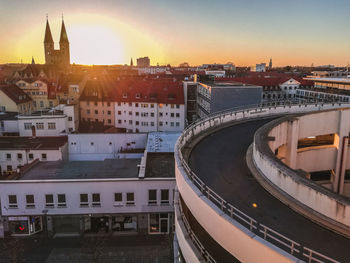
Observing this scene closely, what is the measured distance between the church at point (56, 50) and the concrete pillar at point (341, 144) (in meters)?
123

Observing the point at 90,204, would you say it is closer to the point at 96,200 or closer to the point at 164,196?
the point at 96,200

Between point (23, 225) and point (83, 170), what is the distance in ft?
21.6

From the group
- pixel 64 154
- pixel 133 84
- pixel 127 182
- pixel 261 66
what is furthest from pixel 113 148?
pixel 261 66

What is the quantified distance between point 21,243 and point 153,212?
35.2 feet

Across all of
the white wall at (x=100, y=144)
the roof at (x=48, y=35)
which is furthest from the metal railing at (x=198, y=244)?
the roof at (x=48, y=35)

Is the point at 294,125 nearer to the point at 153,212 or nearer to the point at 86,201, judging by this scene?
the point at 153,212

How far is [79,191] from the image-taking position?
2406 centimetres

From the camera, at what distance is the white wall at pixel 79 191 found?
2389cm

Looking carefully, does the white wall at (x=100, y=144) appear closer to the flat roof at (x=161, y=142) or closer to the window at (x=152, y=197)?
the flat roof at (x=161, y=142)

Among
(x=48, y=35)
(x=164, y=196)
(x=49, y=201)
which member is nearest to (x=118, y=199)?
(x=164, y=196)

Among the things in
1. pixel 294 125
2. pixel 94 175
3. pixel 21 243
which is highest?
pixel 294 125

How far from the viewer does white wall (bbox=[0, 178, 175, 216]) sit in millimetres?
23891

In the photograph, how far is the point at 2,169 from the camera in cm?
3456

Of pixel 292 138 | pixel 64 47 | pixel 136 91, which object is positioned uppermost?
pixel 64 47
